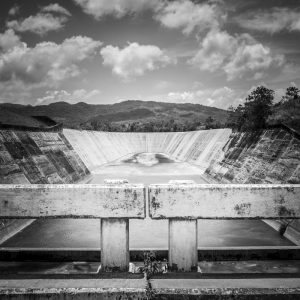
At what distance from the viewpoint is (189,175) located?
20.4m

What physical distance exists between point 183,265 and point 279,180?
6665 millimetres

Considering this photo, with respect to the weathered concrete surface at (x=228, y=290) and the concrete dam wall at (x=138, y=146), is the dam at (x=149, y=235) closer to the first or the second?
the weathered concrete surface at (x=228, y=290)

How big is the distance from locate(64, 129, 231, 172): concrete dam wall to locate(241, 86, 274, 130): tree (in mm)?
4101

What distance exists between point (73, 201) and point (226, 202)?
205cm

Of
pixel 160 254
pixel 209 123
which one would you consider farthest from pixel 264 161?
pixel 209 123

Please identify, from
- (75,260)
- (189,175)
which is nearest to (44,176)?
(75,260)

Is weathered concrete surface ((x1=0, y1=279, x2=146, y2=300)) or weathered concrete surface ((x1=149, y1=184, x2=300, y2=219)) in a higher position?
weathered concrete surface ((x1=149, y1=184, x2=300, y2=219))

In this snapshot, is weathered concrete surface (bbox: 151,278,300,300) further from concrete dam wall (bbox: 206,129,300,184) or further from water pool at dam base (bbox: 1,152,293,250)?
concrete dam wall (bbox: 206,129,300,184)

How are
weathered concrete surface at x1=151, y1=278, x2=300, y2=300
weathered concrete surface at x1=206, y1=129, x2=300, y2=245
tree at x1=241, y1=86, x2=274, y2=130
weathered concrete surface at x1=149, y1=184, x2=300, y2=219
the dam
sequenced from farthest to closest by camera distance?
tree at x1=241, y1=86, x2=274, y2=130, weathered concrete surface at x1=206, y1=129, x2=300, y2=245, weathered concrete surface at x1=149, y1=184, x2=300, y2=219, the dam, weathered concrete surface at x1=151, y1=278, x2=300, y2=300

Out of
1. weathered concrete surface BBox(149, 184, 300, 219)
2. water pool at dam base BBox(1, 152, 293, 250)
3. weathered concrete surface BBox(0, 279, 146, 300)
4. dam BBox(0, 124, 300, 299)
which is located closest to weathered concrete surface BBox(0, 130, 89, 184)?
dam BBox(0, 124, 300, 299)

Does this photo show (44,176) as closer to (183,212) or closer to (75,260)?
(75,260)

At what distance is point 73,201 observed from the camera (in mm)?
3604

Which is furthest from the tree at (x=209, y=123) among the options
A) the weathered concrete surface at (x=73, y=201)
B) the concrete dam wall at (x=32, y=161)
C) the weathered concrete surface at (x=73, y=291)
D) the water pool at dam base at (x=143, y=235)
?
the weathered concrete surface at (x=73, y=291)

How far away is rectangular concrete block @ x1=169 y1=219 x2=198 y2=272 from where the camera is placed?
3.64m
